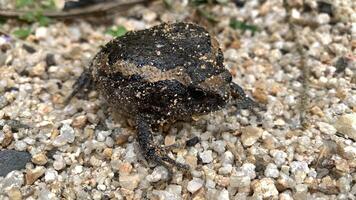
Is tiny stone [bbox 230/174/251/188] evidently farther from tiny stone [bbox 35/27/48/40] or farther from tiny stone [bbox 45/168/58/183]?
tiny stone [bbox 35/27/48/40]

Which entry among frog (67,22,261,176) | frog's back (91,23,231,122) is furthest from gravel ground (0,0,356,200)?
frog's back (91,23,231,122)

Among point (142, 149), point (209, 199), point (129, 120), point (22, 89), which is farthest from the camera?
point (22, 89)

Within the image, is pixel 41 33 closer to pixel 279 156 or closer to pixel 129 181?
pixel 129 181

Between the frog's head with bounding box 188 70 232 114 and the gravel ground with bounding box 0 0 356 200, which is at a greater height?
the frog's head with bounding box 188 70 232 114

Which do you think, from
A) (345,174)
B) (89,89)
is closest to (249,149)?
(345,174)

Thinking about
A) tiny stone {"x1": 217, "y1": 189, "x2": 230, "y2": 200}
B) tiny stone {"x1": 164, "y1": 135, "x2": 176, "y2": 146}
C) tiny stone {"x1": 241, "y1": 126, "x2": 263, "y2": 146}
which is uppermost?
tiny stone {"x1": 241, "y1": 126, "x2": 263, "y2": 146}

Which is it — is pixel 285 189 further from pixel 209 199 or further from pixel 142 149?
pixel 142 149
